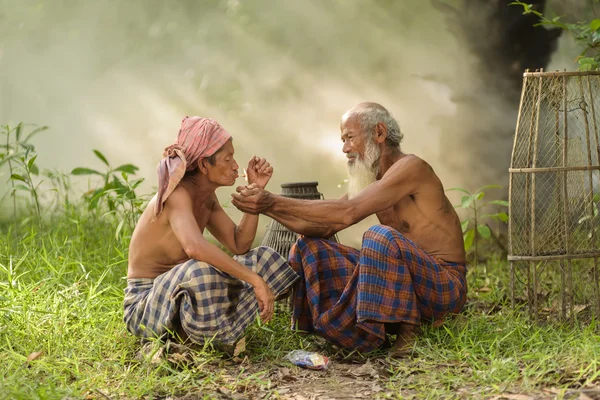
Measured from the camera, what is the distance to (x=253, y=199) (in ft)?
14.6

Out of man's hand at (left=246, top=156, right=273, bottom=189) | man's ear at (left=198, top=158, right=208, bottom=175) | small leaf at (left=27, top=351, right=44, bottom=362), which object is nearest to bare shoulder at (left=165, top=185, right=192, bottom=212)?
man's ear at (left=198, top=158, right=208, bottom=175)

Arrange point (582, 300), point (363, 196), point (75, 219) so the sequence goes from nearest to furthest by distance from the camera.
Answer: point (363, 196)
point (582, 300)
point (75, 219)

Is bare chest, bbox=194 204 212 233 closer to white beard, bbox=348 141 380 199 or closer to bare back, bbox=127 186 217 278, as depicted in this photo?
bare back, bbox=127 186 217 278

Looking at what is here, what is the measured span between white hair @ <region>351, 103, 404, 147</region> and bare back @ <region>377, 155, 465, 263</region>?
218 millimetres

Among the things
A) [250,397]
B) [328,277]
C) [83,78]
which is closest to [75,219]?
[83,78]

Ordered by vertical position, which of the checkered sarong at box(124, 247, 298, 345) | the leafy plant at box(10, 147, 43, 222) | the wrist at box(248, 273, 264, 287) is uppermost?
the leafy plant at box(10, 147, 43, 222)

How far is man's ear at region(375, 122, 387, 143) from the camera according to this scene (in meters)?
4.86

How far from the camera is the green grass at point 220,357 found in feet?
12.3

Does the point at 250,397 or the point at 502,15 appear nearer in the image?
the point at 250,397

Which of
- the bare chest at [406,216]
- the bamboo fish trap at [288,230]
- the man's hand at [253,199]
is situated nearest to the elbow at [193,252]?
the man's hand at [253,199]

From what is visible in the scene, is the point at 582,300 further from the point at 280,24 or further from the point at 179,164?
the point at 280,24

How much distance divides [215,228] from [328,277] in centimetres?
78

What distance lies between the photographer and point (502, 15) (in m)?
7.01

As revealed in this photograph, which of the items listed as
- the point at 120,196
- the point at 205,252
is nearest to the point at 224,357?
the point at 205,252
